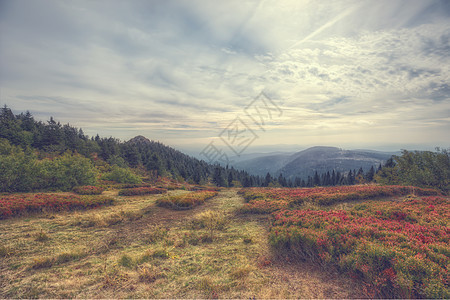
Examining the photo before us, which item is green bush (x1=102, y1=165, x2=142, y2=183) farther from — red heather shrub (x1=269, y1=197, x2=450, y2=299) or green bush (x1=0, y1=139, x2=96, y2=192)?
red heather shrub (x1=269, y1=197, x2=450, y2=299)

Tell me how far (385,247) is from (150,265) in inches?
315

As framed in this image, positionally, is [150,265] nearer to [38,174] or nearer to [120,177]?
[38,174]

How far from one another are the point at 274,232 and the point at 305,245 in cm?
155

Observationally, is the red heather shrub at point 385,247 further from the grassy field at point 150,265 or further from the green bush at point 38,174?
the green bush at point 38,174

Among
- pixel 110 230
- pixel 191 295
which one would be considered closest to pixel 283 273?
pixel 191 295

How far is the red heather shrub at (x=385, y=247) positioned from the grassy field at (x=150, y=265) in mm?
572

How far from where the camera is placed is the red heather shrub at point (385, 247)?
14.0 ft

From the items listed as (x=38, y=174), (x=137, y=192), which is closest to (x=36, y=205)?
(x=137, y=192)

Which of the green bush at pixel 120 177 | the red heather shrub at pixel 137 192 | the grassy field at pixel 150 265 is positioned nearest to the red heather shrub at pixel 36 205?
the grassy field at pixel 150 265

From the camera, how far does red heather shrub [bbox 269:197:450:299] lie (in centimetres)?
427

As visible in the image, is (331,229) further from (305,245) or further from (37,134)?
(37,134)

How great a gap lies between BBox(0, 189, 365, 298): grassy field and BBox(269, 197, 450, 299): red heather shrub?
22.5 inches

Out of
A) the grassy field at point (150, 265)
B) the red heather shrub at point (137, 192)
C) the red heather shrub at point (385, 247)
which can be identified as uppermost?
the red heather shrub at point (385, 247)

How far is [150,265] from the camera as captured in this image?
20.2 ft
